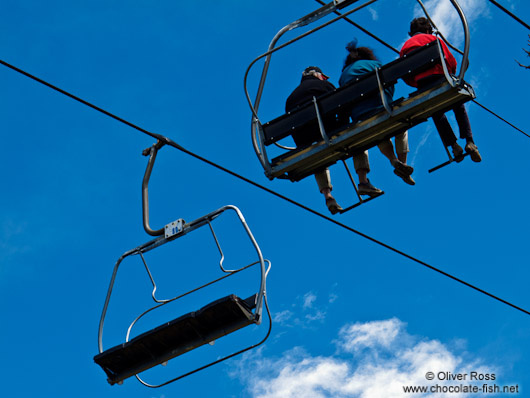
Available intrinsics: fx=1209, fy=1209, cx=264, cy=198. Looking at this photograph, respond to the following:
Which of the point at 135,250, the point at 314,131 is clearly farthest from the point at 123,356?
the point at 314,131

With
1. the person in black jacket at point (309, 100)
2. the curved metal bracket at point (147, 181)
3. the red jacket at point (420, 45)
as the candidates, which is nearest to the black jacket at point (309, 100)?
the person in black jacket at point (309, 100)

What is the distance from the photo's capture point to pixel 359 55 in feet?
33.6

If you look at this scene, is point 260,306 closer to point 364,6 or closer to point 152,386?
point 152,386

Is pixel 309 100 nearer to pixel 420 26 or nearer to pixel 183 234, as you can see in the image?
pixel 420 26

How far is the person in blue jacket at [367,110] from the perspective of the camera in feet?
32.0

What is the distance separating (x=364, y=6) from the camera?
9.10 meters

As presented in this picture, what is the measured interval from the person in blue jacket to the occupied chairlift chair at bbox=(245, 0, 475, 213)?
0.09 meters

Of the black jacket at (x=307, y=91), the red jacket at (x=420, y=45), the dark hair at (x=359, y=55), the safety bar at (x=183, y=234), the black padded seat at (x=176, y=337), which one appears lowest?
the black padded seat at (x=176, y=337)

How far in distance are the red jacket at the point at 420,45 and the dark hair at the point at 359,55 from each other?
40 cm

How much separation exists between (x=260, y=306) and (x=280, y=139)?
1761 mm

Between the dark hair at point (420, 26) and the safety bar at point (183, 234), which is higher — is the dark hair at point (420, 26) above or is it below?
above

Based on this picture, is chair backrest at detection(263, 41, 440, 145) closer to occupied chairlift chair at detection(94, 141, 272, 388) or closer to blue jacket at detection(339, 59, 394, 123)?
blue jacket at detection(339, 59, 394, 123)

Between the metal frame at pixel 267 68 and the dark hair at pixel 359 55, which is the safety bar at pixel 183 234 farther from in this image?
the dark hair at pixel 359 55

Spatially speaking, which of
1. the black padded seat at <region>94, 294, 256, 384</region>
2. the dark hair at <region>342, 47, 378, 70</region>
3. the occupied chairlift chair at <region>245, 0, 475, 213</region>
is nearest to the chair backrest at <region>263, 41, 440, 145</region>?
the occupied chairlift chair at <region>245, 0, 475, 213</region>
